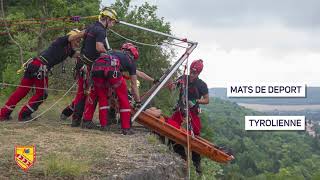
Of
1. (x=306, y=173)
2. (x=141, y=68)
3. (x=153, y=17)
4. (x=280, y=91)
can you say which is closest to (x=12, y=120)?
(x=280, y=91)

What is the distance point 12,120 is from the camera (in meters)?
9.87

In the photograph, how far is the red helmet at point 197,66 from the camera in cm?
1038

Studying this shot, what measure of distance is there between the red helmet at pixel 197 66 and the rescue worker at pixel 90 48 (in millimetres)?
1929

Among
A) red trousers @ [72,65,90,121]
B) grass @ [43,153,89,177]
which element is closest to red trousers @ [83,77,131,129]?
red trousers @ [72,65,90,121]

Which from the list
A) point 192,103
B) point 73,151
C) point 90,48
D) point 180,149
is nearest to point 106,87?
point 90,48

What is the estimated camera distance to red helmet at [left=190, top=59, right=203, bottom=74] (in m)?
10.4

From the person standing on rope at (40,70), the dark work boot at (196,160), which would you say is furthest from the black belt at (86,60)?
the dark work boot at (196,160)

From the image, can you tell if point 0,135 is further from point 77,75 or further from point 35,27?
point 35,27

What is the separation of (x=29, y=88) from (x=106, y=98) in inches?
60.5

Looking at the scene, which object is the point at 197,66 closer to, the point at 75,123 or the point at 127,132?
the point at 127,132

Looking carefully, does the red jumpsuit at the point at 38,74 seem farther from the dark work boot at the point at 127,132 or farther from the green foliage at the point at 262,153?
the green foliage at the point at 262,153

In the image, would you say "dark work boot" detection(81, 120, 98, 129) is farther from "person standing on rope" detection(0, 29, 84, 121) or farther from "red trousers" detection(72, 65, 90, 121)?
"person standing on rope" detection(0, 29, 84, 121)

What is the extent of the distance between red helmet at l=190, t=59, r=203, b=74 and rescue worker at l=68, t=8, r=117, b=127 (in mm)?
1929

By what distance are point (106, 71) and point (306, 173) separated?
331 ft
